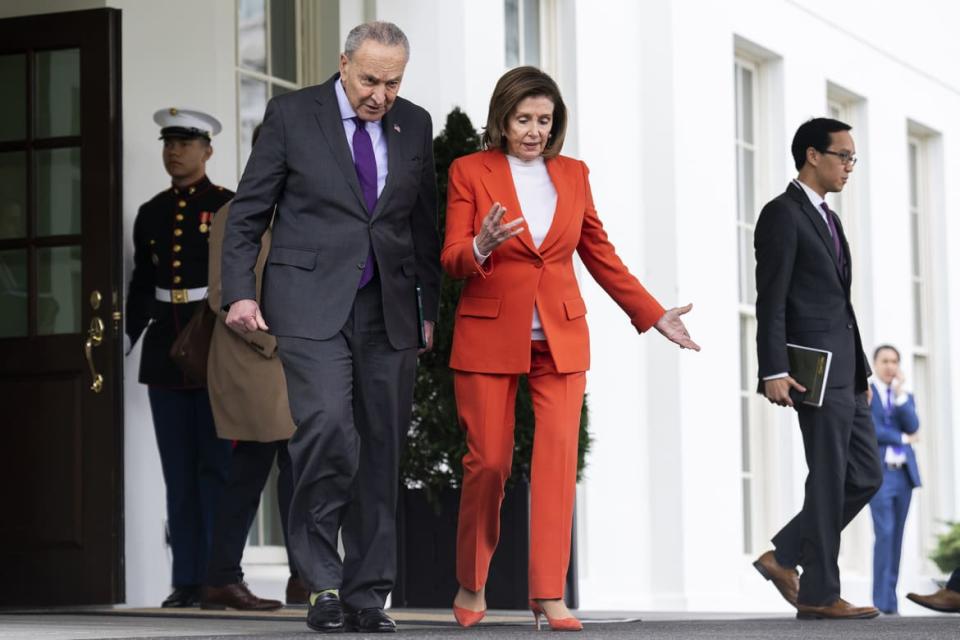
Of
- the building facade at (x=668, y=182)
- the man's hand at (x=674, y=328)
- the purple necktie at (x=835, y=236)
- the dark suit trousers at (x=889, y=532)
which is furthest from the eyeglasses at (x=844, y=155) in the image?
the dark suit trousers at (x=889, y=532)

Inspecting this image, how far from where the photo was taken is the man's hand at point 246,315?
5.35 meters

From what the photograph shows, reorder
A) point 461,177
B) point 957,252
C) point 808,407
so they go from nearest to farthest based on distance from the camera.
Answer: point 461,177, point 808,407, point 957,252

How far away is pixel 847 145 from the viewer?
24.4 feet

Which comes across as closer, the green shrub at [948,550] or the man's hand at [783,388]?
the man's hand at [783,388]

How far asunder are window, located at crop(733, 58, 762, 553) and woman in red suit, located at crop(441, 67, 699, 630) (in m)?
7.66

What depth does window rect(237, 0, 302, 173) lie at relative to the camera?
32.0ft

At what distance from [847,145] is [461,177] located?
7.03 ft

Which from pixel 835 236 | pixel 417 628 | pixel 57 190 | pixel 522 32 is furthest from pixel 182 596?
pixel 522 32

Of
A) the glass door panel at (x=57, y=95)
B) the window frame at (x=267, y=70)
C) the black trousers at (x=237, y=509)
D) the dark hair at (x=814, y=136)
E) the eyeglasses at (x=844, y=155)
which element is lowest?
the black trousers at (x=237, y=509)

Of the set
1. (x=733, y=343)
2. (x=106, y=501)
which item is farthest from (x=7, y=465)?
(x=733, y=343)

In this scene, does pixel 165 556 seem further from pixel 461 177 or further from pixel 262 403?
pixel 461 177

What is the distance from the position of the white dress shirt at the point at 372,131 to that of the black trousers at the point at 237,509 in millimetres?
2124

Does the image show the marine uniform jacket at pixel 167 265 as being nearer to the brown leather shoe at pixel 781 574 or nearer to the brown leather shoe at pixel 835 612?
the brown leather shoe at pixel 781 574

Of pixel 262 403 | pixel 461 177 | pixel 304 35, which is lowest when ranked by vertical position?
Answer: pixel 262 403
